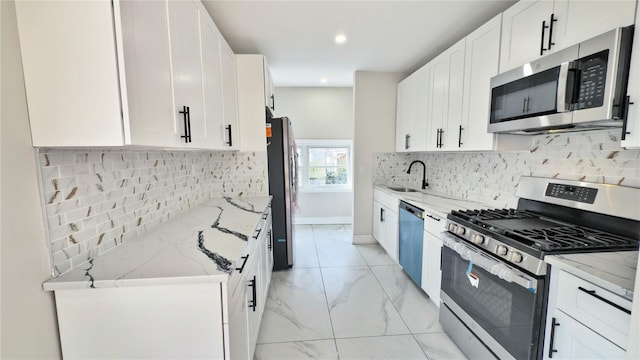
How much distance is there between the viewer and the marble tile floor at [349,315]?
188cm

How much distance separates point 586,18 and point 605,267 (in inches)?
46.8

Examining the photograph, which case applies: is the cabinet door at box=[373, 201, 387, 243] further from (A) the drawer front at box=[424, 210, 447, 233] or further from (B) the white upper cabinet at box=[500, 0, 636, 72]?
(B) the white upper cabinet at box=[500, 0, 636, 72]

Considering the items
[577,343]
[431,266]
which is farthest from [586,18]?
[431,266]

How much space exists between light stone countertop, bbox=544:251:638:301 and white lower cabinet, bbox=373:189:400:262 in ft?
6.01

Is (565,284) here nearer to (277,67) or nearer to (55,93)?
(55,93)

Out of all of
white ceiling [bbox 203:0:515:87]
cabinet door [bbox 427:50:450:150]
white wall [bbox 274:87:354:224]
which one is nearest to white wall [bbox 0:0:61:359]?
white ceiling [bbox 203:0:515:87]

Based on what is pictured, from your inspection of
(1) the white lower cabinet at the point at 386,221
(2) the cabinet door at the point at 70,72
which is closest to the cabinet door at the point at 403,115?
(1) the white lower cabinet at the point at 386,221

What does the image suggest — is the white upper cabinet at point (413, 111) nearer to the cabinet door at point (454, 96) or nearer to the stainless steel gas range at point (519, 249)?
the cabinet door at point (454, 96)

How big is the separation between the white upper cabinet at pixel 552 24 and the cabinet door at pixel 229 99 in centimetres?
210

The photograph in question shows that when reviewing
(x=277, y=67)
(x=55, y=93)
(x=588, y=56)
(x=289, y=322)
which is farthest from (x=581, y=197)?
(x=277, y=67)

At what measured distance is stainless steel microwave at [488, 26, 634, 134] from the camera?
1169 mm

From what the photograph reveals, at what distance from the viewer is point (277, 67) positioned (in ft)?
11.5

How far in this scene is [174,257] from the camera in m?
1.22

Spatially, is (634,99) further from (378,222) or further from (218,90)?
(378,222)
